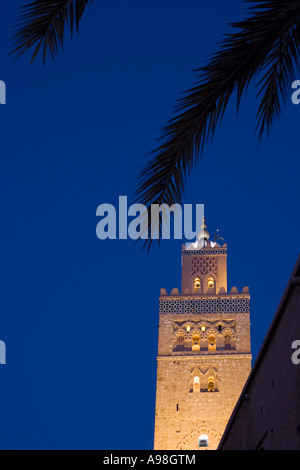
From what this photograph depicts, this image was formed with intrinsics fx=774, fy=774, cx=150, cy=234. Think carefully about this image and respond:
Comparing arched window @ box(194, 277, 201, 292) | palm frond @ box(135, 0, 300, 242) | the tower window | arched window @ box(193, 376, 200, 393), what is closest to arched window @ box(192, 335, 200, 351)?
the tower window

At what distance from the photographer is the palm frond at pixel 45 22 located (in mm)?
6059

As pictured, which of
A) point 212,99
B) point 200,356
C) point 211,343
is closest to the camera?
point 212,99

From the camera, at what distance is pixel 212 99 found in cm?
599

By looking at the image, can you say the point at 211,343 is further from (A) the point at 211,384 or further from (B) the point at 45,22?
(B) the point at 45,22

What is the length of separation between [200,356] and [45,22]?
96.5 feet

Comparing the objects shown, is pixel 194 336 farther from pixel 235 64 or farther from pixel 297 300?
pixel 235 64

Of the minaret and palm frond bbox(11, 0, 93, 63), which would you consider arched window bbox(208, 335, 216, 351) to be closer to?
the minaret

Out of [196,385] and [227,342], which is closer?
[196,385]

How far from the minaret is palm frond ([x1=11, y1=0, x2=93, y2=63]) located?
28.4m

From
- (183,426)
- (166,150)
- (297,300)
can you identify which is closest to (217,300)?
(183,426)

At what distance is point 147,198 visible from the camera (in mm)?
5980

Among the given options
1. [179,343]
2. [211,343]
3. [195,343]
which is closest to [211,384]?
[211,343]

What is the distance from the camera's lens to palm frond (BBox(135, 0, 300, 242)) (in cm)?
586

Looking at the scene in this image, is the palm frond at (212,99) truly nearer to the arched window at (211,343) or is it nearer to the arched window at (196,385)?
the arched window at (196,385)
